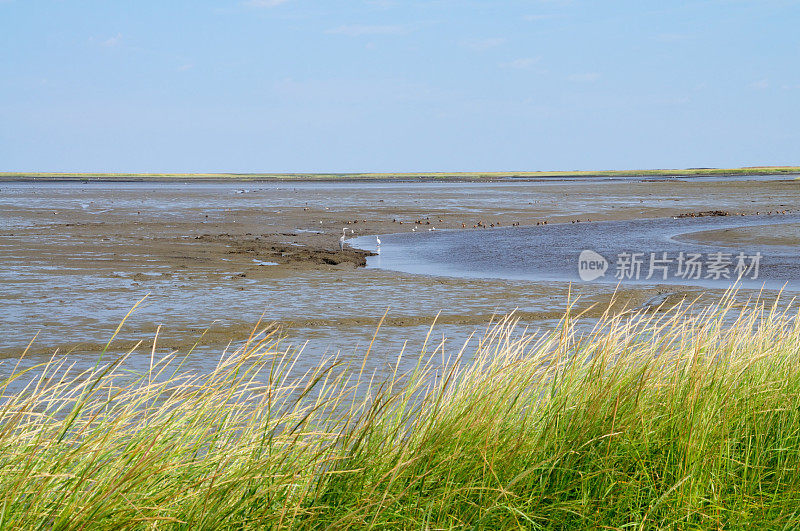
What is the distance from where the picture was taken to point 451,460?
3.67 metres

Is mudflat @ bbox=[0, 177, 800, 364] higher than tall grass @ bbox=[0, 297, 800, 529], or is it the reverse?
tall grass @ bbox=[0, 297, 800, 529]

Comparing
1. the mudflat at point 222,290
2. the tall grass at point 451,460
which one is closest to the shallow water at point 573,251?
the mudflat at point 222,290

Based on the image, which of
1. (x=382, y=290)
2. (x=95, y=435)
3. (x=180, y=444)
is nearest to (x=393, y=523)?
(x=180, y=444)

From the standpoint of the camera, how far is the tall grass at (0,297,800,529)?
3.19m

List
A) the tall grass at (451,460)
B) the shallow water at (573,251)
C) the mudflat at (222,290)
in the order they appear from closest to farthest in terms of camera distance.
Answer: the tall grass at (451,460), the mudflat at (222,290), the shallow water at (573,251)

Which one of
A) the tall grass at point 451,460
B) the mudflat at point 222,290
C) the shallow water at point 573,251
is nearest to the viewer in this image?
the tall grass at point 451,460

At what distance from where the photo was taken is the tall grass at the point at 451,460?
3193 millimetres

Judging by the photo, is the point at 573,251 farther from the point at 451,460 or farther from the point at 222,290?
the point at 451,460

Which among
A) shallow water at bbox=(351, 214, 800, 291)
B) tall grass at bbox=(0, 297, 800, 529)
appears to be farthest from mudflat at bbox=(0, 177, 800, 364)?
tall grass at bbox=(0, 297, 800, 529)

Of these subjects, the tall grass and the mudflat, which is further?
the mudflat

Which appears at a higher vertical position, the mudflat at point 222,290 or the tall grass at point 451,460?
the tall grass at point 451,460

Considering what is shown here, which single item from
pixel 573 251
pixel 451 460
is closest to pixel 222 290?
pixel 573 251

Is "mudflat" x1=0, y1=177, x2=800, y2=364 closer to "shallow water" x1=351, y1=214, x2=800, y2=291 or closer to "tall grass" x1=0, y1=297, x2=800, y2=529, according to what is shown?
"shallow water" x1=351, y1=214, x2=800, y2=291

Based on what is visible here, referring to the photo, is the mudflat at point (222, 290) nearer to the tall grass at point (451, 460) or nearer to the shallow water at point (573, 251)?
the shallow water at point (573, 251)
